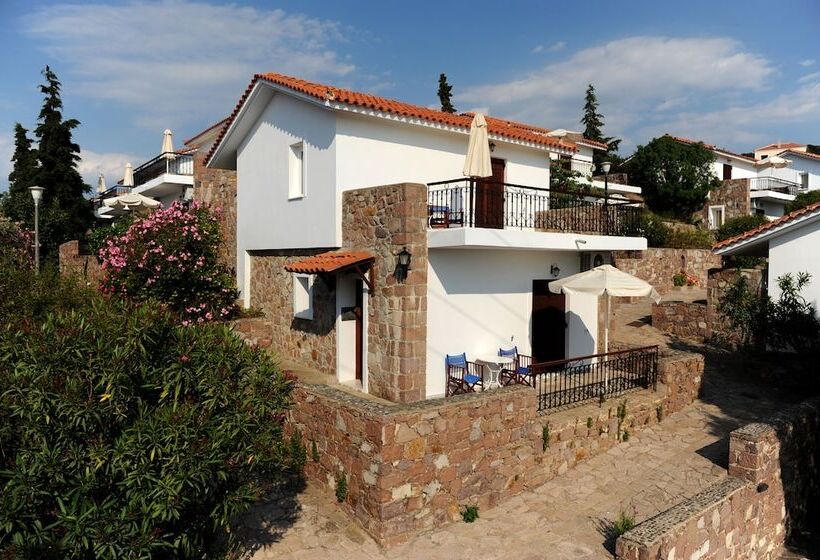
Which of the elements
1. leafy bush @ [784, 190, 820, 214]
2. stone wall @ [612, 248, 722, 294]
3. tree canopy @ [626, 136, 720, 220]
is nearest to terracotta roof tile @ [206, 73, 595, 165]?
stone wall @ [612, 248, 722, 294]

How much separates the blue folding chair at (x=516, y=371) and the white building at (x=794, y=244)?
7674 mm

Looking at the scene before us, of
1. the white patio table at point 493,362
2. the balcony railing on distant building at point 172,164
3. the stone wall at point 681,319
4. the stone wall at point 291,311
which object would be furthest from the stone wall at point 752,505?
the balcony railing on distant building at point 172,164

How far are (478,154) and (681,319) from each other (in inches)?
443

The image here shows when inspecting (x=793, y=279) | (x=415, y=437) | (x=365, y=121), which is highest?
(x=365, y=121)

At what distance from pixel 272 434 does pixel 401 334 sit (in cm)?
461

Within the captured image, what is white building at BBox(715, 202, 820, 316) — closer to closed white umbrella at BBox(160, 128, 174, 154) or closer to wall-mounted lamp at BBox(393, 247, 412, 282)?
wall-mounted lamp at BBox(393, 247, 412, 282)

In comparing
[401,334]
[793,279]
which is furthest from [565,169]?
[401,334]

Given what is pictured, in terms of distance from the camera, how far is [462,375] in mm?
11750

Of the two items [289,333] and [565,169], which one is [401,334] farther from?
[565,169]

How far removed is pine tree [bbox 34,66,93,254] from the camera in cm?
2947

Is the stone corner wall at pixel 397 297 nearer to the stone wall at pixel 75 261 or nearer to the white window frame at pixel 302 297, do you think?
the white window frame at pixel 302 297

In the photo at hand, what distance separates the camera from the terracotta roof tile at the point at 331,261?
36.5 ft

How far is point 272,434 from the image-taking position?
655 cm

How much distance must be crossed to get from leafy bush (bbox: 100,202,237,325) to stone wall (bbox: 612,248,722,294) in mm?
17838
